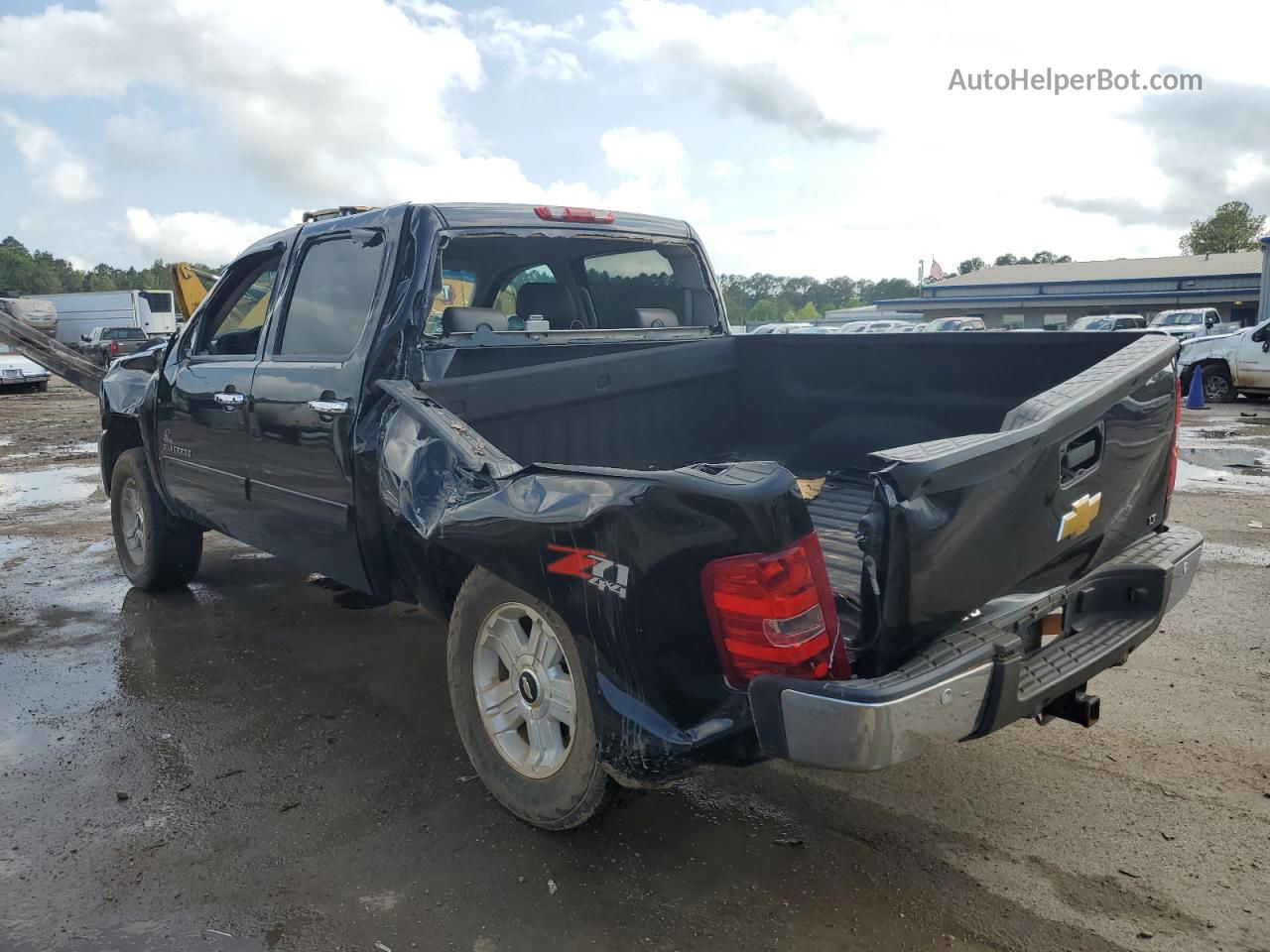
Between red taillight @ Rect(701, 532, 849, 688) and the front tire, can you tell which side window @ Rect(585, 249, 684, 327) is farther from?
red taillight @ Rect(701, 532, 849, 688)

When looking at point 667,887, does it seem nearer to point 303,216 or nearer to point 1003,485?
point 1003,485

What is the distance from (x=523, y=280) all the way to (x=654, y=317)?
69cm

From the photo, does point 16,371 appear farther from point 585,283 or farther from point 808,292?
point 808,292

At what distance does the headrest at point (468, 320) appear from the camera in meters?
3.90

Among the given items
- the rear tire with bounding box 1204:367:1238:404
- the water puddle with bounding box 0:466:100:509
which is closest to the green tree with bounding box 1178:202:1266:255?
the rear tire with bounding box 1204:367:1238:404

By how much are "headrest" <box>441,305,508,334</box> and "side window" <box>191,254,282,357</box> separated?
46.9 inches

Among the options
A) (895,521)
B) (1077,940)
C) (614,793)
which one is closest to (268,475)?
(614,793)

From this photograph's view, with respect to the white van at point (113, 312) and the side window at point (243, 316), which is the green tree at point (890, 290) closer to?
the white van at point (113, 312)

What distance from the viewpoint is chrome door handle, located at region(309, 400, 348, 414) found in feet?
12.2

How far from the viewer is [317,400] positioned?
3.91 meters

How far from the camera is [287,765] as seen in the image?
12.2 ft

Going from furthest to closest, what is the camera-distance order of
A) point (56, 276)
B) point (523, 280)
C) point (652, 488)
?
point (56, 276), point (523, 280), point (652, 488)

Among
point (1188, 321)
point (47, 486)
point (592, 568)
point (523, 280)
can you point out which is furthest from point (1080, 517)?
point (1188, 321)

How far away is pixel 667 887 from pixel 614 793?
12.4 inches
